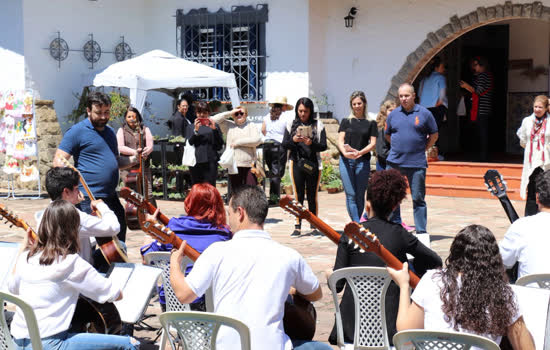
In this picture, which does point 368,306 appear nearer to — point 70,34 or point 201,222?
point 201,222

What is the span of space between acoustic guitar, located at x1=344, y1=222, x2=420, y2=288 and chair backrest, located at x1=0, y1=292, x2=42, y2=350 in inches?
56.6

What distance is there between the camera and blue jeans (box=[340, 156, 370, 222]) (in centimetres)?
813

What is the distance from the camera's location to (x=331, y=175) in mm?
13289

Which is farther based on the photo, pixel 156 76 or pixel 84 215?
pixel 156 76

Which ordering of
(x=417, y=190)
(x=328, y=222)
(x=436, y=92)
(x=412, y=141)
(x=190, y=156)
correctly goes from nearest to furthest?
(x=412, y=141)
(x=417, y=190)
(x=190, y=156)
(x=328, y=222)
(x=436, y=92)

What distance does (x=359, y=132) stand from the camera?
8141 millimetres

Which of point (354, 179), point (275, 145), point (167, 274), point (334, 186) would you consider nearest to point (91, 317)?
point (167, 274)

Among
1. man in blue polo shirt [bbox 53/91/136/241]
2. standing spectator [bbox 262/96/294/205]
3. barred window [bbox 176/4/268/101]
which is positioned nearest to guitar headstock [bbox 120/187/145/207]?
man in blue polo shirt [bbox 53/91/136/241]

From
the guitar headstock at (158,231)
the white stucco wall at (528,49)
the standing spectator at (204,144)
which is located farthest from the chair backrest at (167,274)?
the white stucco wall at (528,49)

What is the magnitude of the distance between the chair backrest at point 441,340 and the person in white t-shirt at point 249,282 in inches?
26.5

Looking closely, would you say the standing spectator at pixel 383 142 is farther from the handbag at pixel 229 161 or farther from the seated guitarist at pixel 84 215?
the seated guitarist at pixel 84 215

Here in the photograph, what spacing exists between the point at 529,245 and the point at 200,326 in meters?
1.87

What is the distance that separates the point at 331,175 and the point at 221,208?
8.98 metres

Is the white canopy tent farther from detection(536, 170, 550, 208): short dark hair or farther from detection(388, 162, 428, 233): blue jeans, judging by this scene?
detection(536, 170, 550, 208): short dark hair
